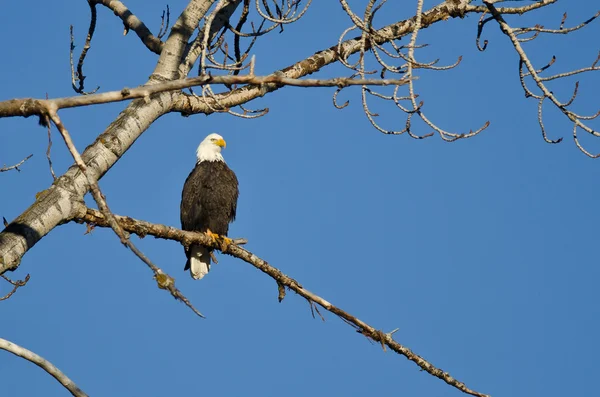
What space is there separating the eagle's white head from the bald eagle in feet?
0.03

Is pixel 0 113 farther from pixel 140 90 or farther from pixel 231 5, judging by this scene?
pixel 231 5

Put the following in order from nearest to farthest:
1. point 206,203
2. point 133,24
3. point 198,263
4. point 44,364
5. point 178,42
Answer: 1. point 44,364
2. point 178,42
3. point 133,24
4. point 206,203
5. point 198,263

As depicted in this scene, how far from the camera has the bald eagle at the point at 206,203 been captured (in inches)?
317

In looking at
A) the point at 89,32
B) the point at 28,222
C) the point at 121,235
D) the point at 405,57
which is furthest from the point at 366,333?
the point at 89,32

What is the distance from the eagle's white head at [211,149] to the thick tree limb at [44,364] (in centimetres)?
473

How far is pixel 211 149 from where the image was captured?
28.2 feet

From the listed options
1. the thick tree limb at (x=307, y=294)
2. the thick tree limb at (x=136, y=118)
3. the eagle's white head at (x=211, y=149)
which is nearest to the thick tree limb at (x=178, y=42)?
the thick tree limb at (x=136, y=118)

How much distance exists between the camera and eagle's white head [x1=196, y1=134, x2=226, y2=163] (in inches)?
336

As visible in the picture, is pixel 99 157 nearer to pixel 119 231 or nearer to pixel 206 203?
pixel 119 231

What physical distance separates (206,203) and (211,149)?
0.78 m

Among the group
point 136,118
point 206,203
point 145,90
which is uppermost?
point 206,203

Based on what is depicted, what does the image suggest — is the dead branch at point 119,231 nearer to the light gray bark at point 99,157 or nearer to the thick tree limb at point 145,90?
the thick tree limb at point 145,90

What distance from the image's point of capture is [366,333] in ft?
16.4

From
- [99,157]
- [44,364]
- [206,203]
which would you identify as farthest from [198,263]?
[44,364]
